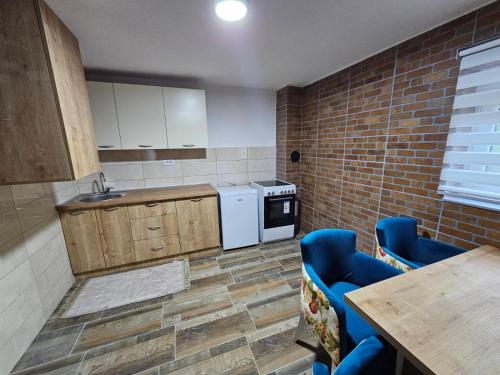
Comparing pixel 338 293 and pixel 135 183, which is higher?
pixel 135 183

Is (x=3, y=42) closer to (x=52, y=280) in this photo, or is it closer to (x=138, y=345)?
(x=52, y=280)

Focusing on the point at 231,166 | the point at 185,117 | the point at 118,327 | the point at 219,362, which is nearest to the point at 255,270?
the point at 219,362

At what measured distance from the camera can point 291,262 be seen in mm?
2580

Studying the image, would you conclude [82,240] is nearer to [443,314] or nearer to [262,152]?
[262,152]

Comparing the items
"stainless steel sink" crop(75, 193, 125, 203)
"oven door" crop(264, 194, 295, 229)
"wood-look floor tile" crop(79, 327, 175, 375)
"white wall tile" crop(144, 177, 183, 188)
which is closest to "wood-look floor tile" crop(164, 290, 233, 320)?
"wood-look floor tile" crop(79, 327, 175, 375)

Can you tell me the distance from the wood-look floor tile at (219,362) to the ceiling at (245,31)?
239 cm

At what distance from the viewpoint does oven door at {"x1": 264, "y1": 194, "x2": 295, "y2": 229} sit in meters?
2.95

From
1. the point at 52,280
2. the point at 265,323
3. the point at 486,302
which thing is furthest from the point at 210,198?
the point at 486,302

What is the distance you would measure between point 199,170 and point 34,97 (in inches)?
77.9

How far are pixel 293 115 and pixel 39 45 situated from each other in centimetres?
282

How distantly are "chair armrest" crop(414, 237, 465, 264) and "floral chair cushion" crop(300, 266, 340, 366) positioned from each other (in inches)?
43.0

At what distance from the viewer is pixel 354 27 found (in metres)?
1.59

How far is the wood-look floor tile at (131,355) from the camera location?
4.52 feet

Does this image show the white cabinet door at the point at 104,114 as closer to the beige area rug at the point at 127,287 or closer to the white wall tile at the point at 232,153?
the white wall tile at the point at 232,153
